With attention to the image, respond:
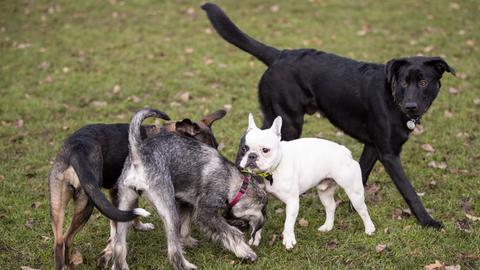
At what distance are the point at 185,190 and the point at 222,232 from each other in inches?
20.8

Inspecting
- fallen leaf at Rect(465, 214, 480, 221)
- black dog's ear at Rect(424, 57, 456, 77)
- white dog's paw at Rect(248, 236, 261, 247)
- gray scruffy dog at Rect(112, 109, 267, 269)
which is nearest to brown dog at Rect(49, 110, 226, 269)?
gray scruffy dog at Rect(112, 109, 267, 269)

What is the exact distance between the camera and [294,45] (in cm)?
1292

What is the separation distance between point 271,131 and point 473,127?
4.54 m

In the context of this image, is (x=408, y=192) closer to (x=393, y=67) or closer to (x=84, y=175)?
(x=393, y=67)

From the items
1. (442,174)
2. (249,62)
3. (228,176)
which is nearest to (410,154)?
(442,174)

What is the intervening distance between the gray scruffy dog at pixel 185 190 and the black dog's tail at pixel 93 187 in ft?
0.98

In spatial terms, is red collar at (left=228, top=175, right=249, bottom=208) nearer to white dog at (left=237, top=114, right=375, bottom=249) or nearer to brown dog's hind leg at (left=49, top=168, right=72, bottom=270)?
white dog at (left=237, top=114, right=375, bottom=249)

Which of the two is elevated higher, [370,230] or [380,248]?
[380,248]

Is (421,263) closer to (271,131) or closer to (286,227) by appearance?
(286,227)

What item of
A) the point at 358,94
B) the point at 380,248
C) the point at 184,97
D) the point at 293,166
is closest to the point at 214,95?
the point at 184,97

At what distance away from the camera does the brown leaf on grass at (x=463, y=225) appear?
6.03m

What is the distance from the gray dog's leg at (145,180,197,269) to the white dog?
2.75 ft

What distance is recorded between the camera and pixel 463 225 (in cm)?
618

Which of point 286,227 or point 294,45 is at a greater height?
point 286,227
